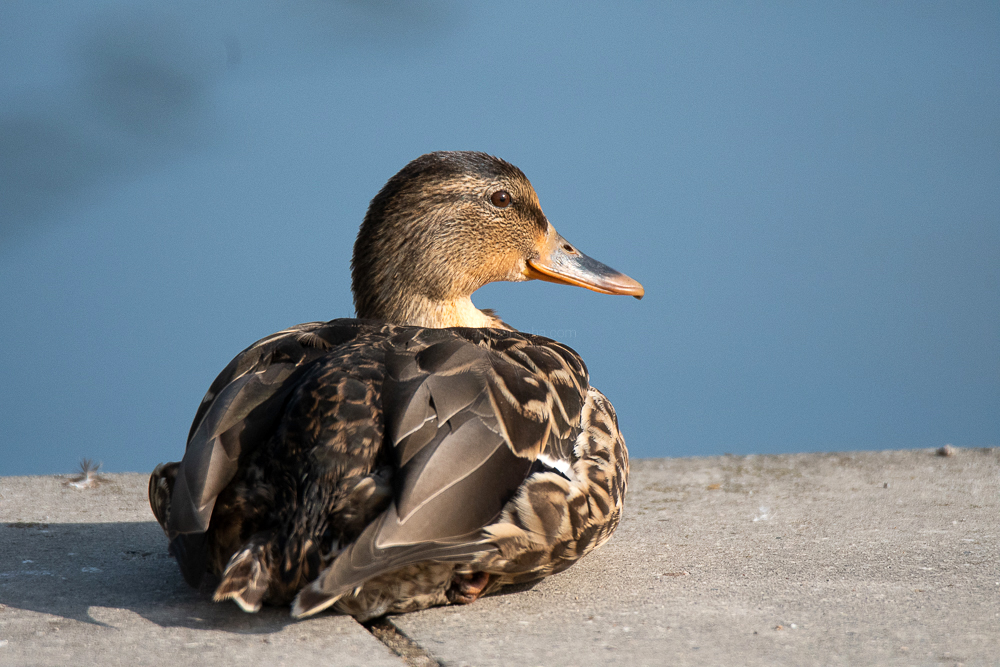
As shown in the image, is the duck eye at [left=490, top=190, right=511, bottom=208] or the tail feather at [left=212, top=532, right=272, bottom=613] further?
the duck eye at [left=490, top=190, right=511, bottom=208]

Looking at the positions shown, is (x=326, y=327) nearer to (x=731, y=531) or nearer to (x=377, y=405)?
(x=377, y=405)

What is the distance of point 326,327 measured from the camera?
3625 mm

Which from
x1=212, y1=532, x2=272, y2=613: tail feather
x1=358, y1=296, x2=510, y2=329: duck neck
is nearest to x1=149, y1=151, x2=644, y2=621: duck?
x1=212, y1=532, x2=272, y2=613: tail feather

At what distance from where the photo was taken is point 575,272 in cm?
500

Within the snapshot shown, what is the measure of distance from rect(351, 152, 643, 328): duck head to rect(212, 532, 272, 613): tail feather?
5.99 ft

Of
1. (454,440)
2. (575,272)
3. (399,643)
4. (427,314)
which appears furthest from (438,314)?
(399,643)

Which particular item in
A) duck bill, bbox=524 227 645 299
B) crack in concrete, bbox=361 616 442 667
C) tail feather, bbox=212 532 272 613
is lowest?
crack in concrete, bbox=361 616 442 667

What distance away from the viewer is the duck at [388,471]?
8.87ft

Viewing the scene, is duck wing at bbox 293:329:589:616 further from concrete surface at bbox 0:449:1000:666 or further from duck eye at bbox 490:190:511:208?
duck eye at bbox 490:190:511:208

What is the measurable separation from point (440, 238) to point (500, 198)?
42cm

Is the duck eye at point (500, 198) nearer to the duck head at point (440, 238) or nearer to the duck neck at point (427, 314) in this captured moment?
the duck head at point (440, 238)

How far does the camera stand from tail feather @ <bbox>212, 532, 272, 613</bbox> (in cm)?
263

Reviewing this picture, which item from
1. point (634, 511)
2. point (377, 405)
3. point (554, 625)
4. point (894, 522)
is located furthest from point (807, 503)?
point (377, 405)

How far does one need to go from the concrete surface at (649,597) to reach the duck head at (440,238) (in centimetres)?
137
